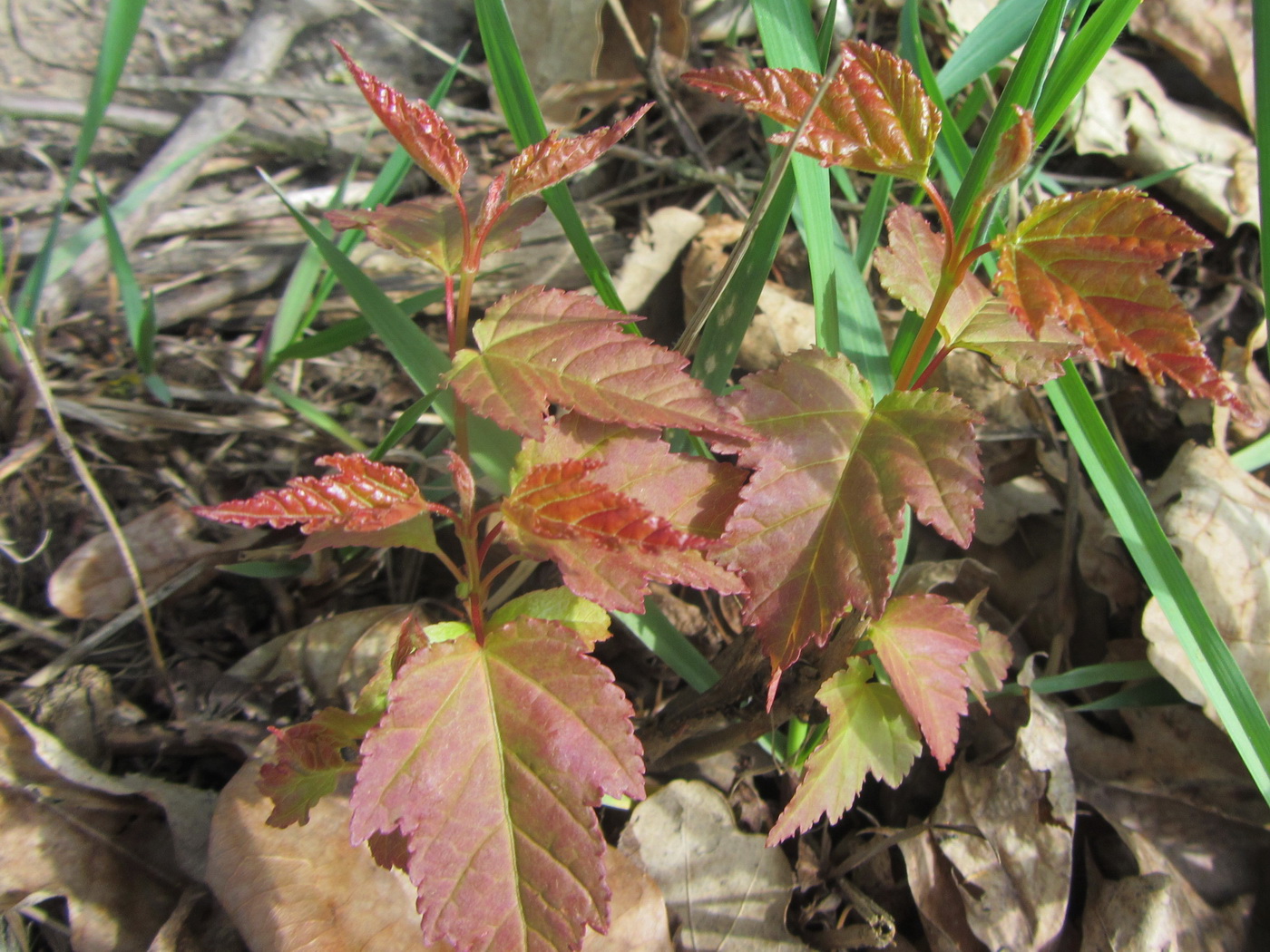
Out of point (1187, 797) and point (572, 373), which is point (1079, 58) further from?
point (1187, 797)

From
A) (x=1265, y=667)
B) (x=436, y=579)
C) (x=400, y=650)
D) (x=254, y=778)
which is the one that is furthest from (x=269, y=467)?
(x=1265, y=667)

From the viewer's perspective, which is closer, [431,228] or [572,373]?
[572,373]

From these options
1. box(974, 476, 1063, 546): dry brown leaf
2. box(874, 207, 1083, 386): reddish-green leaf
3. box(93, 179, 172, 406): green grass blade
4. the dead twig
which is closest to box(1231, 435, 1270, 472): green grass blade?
box(974, 476, 1063, 546): dry brown leaf

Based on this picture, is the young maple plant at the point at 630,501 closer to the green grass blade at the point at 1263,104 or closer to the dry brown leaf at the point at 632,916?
the dry brown leaf at the point at 632,916

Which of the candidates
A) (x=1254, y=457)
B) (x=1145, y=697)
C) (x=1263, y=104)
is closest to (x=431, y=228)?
(x=1263, y=104)

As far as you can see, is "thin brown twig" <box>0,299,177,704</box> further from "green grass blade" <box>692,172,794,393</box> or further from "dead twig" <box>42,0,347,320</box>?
"green grass blade" <box>692,172,794,393</box>
